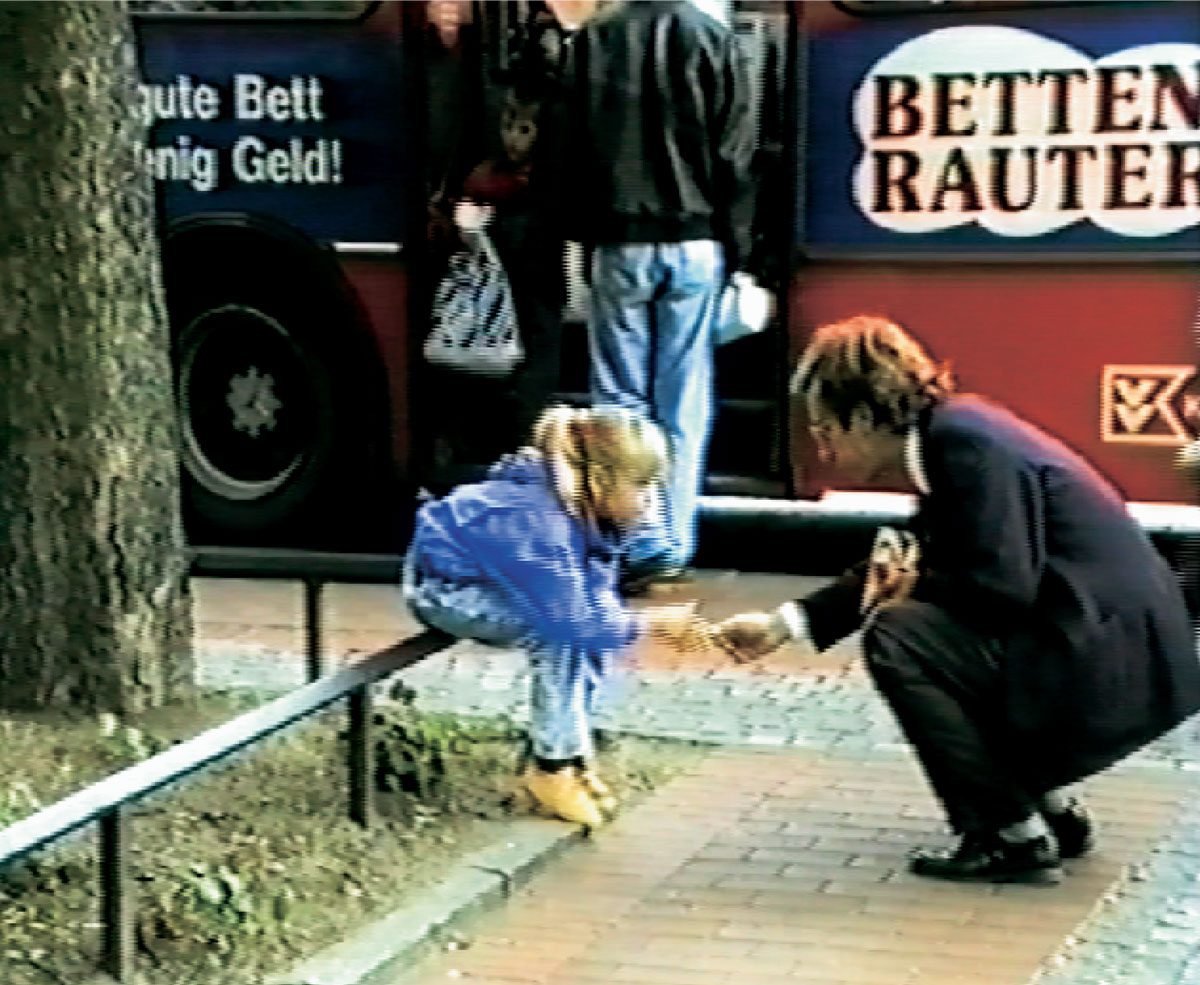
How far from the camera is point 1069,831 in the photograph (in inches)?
204

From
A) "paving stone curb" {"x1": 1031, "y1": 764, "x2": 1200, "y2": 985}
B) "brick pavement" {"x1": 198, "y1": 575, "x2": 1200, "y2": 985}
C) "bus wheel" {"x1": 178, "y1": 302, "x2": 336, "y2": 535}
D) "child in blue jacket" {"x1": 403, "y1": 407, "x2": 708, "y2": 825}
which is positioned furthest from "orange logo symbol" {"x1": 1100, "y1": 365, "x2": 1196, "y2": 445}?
"bus wheel" {"x1": 178, "y1": 302, "x2": 336, "y2": 535}

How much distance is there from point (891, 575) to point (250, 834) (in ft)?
4.81

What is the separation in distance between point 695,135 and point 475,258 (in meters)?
1.02

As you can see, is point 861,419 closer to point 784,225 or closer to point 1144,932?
point 1144,932

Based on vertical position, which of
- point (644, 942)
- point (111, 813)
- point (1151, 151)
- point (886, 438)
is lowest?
Result: point (644, 942)

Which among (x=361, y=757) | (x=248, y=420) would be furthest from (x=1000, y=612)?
(x=248, y=420)

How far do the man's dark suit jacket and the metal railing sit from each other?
1.27 metres

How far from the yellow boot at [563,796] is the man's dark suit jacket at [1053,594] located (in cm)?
98

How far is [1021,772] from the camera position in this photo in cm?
496

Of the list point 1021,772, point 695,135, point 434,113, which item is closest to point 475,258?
point 434,113

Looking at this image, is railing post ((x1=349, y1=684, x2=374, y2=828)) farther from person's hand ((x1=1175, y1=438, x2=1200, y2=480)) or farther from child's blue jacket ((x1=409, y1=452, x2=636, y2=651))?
person's hand ((x1=1175, y1=438, x2=1200, y2=480))

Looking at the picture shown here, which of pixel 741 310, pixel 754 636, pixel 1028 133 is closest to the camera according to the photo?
pixel 754 636

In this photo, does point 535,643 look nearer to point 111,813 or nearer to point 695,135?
point 111,813

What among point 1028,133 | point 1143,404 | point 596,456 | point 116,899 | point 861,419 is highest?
point 1028,133
